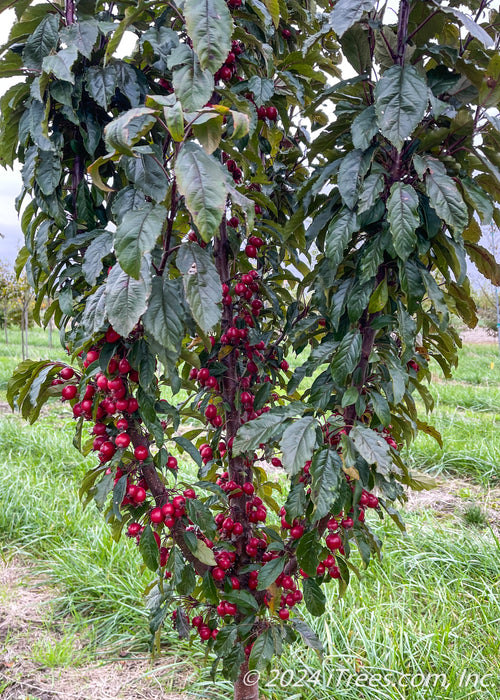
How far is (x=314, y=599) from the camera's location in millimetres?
1161

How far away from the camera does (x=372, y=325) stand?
3.37 ft

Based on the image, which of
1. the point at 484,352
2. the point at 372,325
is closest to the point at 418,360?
the point at 372,325

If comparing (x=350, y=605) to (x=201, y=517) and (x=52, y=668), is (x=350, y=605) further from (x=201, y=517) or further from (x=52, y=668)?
(x=201, y=517)

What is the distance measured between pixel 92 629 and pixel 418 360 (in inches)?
80.9

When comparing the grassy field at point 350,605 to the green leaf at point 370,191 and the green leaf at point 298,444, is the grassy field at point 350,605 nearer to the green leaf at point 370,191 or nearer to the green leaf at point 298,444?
the green leaf at point 298,444

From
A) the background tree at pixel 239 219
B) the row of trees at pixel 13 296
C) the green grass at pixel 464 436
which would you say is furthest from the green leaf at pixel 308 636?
the row of trees at pixel 13 296

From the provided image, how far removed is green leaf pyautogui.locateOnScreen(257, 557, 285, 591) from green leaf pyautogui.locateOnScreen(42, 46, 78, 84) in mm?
1104

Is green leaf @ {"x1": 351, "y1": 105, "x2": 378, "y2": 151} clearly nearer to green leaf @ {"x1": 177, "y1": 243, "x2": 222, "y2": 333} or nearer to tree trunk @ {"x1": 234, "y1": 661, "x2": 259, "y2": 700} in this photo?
green leaf @ {"x1": 177, "y1": 243, "x2": 222, "y2": 333}

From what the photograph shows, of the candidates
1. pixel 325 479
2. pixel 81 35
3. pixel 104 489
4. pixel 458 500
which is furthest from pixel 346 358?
pixel 458 500

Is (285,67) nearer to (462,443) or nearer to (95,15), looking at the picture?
(95,15)

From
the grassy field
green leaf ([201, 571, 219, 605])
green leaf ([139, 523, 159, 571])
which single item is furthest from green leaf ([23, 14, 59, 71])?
the grassy field

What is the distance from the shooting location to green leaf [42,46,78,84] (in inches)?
32.9

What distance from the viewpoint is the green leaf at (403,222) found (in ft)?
2.79

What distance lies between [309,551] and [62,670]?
64.3 inches
